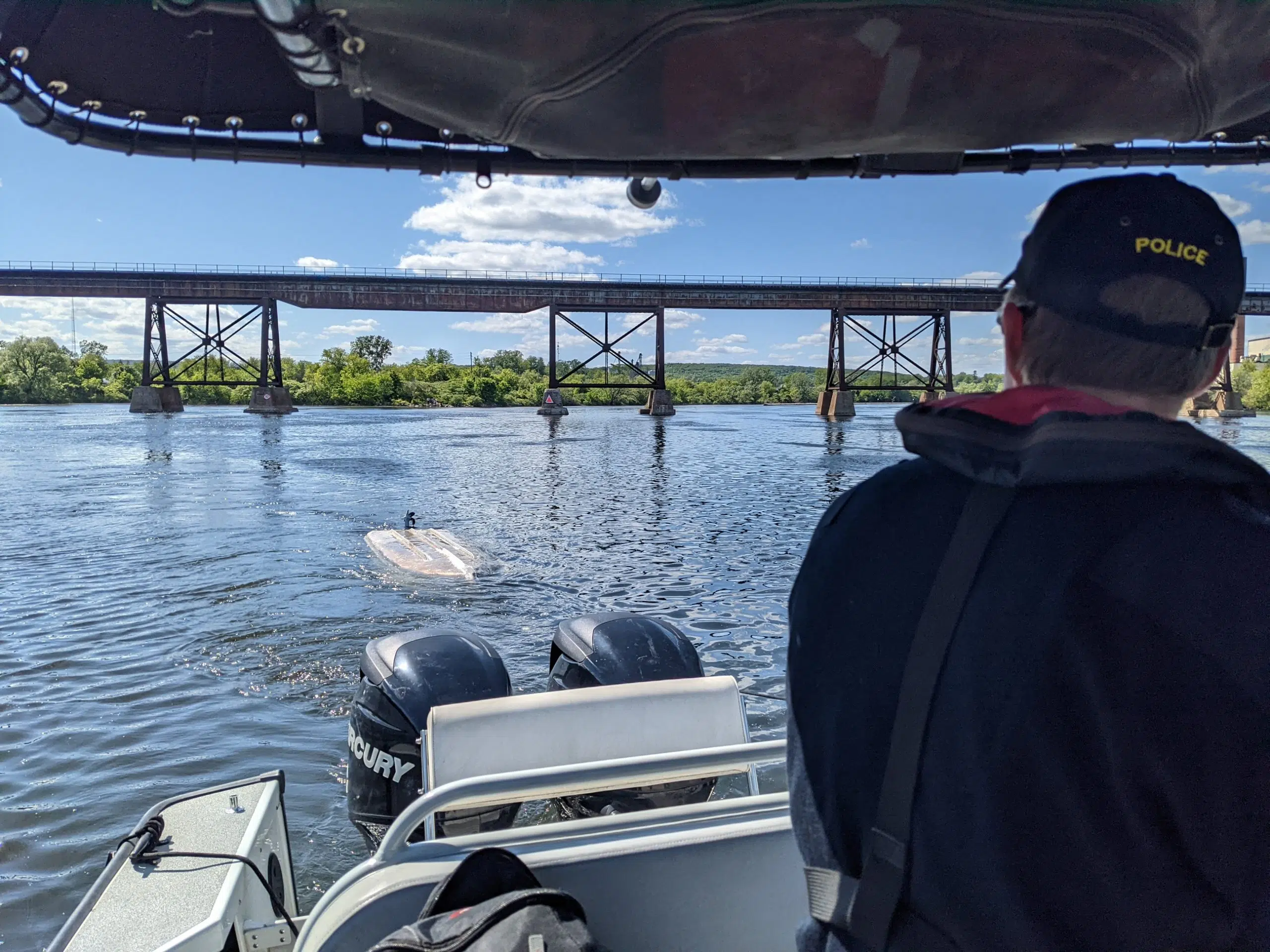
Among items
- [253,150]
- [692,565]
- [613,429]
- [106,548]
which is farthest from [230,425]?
[253,150]

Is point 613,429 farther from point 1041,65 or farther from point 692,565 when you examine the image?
point 1041,65

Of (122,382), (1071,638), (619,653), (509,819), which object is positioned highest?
(122,382)

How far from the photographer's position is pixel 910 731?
870mm

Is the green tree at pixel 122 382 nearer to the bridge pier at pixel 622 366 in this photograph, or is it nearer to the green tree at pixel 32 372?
the green tree at pixel 32 372

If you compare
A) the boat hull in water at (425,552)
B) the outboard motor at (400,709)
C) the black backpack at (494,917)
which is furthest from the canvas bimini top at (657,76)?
the boat hull in water at (425,552)

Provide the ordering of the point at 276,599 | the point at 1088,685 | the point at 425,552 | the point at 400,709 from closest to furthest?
the point at 1088,685 → the point at 400,709 → the point at 276,599 → the point at 425,552

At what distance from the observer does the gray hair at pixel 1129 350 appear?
34.8 inches

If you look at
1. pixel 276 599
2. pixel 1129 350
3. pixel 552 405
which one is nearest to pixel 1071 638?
pixel 1129 350

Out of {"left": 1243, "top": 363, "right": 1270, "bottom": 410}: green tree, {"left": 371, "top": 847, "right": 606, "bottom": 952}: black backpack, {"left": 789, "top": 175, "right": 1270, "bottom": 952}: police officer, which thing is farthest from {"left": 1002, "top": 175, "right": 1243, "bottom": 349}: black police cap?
{"left": 1243, "top": 363, "right": 1270, "bottom": 410}: green tree

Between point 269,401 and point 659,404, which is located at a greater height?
point 659,404

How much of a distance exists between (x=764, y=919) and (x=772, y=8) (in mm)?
1603

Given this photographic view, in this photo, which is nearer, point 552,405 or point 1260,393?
point 552,405

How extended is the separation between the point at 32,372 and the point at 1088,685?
93375mm

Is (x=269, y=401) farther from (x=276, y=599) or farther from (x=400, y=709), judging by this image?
(x=400, y=709)
